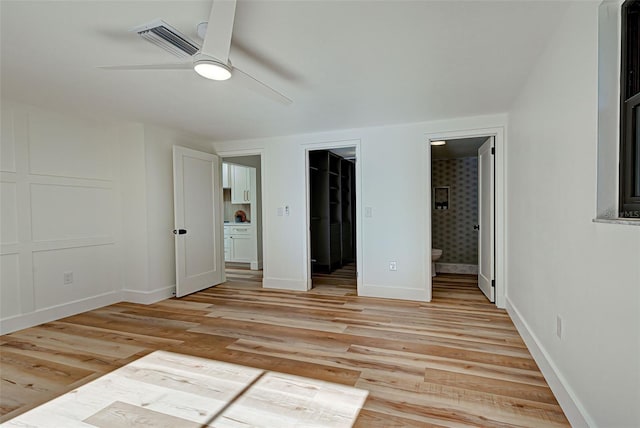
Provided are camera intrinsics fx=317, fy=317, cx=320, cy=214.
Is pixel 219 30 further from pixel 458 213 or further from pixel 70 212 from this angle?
Result: pixel 458 213

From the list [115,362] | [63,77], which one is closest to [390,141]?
[63,77]

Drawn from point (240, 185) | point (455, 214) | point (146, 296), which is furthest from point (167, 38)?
point (240, 185)

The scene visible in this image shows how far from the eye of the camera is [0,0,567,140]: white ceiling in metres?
1.67

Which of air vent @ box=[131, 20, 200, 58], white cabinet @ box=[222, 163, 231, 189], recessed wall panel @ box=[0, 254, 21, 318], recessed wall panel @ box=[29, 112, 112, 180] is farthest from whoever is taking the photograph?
white cabinet @ box=[222, 163, 231, 189]

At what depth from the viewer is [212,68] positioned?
1722 mm

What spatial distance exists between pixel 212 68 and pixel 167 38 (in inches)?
12.9

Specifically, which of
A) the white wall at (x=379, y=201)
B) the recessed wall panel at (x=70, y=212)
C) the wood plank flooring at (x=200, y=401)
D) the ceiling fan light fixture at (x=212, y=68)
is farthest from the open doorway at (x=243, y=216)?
the ceiling fan light fixture at (x=212, y=68)

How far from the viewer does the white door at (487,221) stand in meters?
3.66

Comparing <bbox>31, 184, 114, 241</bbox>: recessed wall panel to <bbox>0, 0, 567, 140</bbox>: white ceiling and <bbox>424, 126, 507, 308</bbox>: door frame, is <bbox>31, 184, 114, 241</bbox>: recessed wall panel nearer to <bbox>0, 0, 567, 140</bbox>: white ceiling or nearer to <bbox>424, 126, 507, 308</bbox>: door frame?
<bbox>0, 0, 567, 140</bbox>: white ceiling

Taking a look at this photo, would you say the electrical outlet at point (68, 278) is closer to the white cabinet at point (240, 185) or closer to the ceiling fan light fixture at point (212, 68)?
the ceiling fan light fixture at point (212, 68)

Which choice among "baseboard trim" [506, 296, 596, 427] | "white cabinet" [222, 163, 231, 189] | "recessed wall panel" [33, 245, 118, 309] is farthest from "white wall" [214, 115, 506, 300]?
"white cabinet" [222, 163, 231, 189]

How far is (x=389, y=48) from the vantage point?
2062 mm

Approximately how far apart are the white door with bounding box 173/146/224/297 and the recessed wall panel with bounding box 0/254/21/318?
150 centimetres

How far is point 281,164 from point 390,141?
61.1 inches
